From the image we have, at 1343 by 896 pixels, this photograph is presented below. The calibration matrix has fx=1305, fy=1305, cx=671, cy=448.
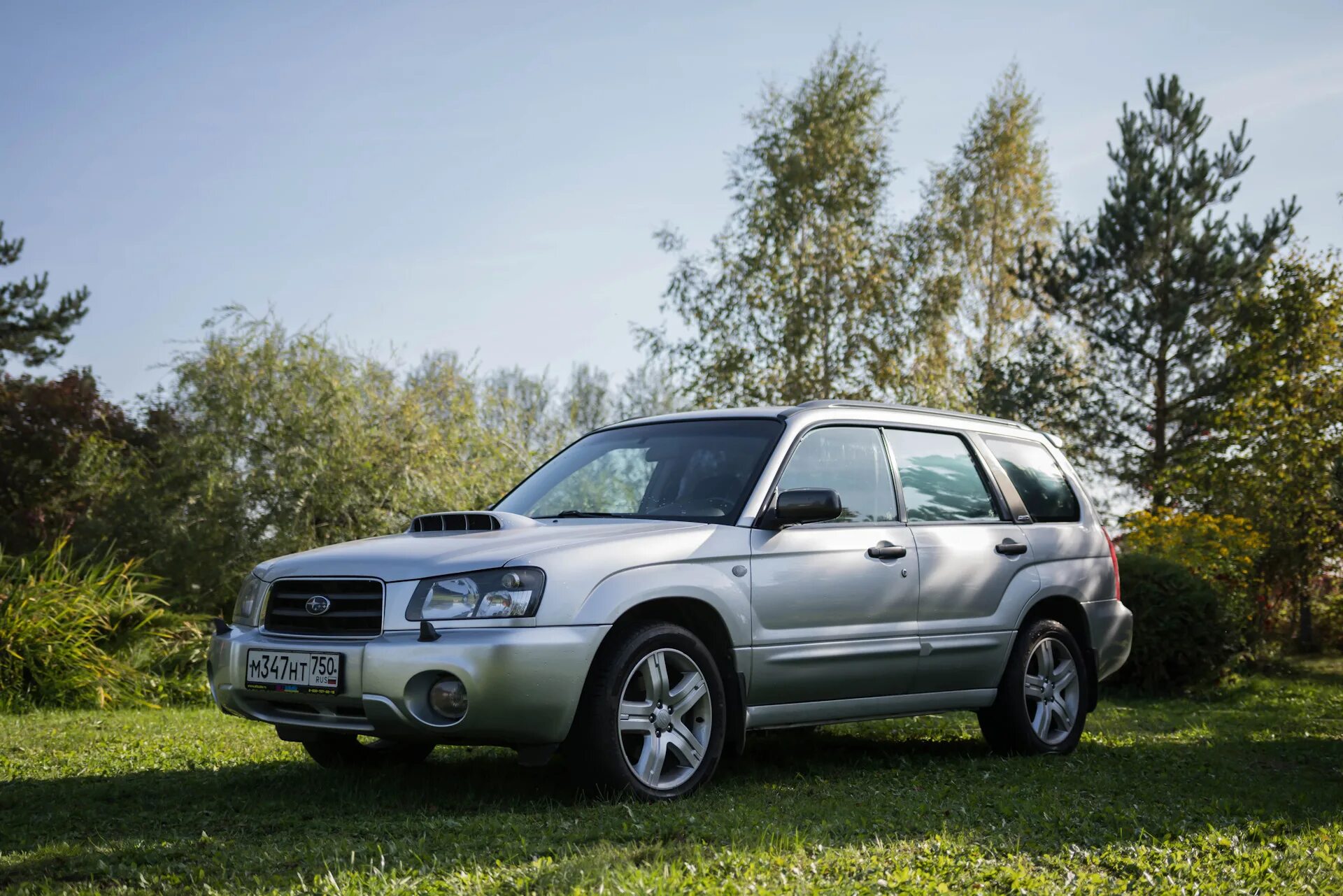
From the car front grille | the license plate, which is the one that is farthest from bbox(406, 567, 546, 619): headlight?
the license plate

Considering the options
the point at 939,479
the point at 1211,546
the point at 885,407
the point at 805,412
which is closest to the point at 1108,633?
the point at 939,479

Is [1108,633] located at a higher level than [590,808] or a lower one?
higher

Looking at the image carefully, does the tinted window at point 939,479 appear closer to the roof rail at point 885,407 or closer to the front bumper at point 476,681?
the roof rail at point 885,407

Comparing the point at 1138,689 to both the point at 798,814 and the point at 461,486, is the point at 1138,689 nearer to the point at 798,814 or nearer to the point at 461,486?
the point at 461,486

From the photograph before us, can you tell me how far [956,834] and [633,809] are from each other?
1.24 meters

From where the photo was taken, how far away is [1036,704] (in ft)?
24.4

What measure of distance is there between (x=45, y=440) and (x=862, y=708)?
2217 centimetres

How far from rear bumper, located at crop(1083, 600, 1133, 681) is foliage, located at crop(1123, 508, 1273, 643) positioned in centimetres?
738

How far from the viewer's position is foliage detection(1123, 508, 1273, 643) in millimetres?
15578

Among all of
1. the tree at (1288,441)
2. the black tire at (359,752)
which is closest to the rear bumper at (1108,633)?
the black tire at (359,752)

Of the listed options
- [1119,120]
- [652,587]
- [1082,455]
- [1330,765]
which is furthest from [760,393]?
[652,587]

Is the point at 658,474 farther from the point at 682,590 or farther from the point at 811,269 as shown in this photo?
the point at 811,269

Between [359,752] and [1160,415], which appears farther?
[1160,415]

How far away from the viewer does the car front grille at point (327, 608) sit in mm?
5254
